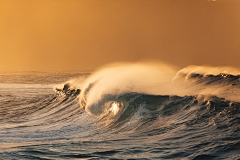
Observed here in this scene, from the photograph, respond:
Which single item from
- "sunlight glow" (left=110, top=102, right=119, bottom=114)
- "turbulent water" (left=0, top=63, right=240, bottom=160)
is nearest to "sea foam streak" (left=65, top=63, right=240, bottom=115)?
"turbulent water" (left=0, top=63, right=240, bottom=160)

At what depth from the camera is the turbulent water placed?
6.30 m

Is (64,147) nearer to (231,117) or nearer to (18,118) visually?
(231,117)

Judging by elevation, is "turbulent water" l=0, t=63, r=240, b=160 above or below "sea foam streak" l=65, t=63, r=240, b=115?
below

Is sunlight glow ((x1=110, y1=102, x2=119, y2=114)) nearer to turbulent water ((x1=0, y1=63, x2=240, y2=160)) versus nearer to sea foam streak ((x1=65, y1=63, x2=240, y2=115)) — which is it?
turbulent water ((x1=0, y1=63, x2=240, y2=160))

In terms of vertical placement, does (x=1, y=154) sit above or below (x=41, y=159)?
above

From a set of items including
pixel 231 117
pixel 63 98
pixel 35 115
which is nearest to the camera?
pixel 231 117

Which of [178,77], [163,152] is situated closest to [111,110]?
[163,152]

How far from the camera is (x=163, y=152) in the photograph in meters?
6.14

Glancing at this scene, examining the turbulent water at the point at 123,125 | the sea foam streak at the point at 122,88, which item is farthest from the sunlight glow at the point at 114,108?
the sea foam streak at the point at 122,88

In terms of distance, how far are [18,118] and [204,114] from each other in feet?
23.2

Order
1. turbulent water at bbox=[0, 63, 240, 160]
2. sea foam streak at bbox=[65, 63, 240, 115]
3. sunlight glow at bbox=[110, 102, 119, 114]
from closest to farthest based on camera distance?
turbulent water at bbox=[0, 63, 240, 160], sunlight glow at bbox=[110, 102, 119, 114], sea foam streak at bbox=[65, 63, 240, 115]

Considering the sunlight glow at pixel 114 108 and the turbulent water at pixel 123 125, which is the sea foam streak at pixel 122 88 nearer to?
the turbulent water at pixel 123 125

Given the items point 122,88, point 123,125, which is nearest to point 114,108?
point 122,88

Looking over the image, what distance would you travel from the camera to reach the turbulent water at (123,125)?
6.30m
